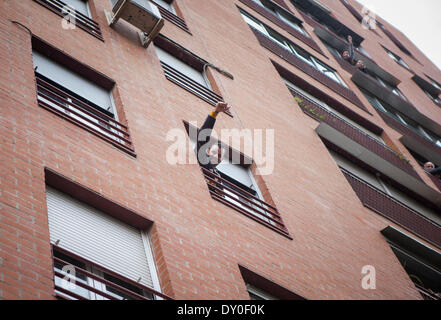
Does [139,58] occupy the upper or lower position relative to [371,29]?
lower

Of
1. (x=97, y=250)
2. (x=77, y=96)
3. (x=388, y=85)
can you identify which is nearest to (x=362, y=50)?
(x=388, y=85)

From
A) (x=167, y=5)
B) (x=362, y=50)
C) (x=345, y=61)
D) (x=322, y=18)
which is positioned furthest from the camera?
(x=362, y=50)

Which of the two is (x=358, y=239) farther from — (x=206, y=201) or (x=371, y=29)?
(x=371, y=29)

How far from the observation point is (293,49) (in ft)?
60.6

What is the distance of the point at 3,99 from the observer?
19.6 ft

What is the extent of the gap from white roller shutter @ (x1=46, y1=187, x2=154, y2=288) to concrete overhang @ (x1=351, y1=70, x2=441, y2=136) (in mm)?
15898

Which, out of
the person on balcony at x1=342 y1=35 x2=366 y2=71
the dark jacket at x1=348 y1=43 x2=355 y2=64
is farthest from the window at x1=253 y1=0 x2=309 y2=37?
the dark jacket at x1=348 y1=43 x2=355 y2=64

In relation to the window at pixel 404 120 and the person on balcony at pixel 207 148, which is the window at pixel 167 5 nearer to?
the person on balcony at pixel 207 148

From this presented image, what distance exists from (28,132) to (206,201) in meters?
2.71

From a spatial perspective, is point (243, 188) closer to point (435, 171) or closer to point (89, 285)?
point (89, 285)

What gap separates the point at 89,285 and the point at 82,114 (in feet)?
10.9
